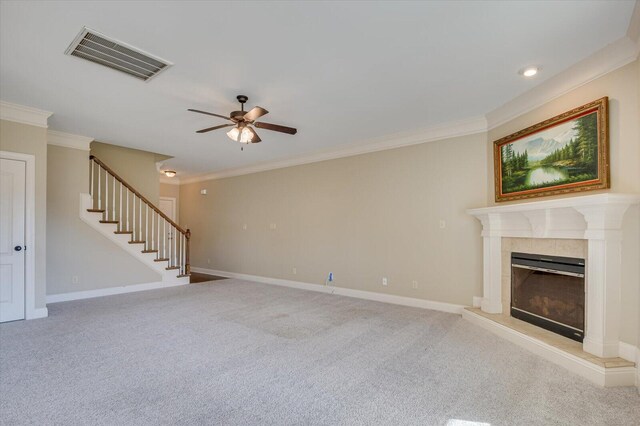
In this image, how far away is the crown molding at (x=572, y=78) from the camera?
2.76 meters

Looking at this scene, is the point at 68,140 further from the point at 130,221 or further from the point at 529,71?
the point at 529,71

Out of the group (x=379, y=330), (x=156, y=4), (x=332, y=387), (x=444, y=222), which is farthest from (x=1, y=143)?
(x=444, y=222)

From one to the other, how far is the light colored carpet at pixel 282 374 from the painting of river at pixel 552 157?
1846 millimetres

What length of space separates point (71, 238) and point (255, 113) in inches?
172

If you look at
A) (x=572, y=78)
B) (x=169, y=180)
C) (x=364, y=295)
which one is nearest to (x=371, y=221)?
(x=364, y=295)

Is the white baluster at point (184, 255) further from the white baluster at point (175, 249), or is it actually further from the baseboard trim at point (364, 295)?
the baseboard trim at point (364, 295)

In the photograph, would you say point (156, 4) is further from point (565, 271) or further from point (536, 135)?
point (565, 271)

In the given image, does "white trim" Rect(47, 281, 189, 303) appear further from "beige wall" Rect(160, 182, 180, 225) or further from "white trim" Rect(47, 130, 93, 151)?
"beige wall" Rect(160, 182, 180, 225)

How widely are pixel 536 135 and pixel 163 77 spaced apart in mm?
4215

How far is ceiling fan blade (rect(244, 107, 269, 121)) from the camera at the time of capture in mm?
3465

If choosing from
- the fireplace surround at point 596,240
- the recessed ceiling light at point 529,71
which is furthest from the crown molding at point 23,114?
the fireplace surround at point 596,240

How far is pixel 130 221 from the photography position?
650cm

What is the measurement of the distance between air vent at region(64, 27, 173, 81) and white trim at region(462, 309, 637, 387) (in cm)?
455

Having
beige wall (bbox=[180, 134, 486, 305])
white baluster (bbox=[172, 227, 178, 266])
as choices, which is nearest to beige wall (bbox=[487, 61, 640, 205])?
beige wall (bbox=[180, 134, 486, 305])
